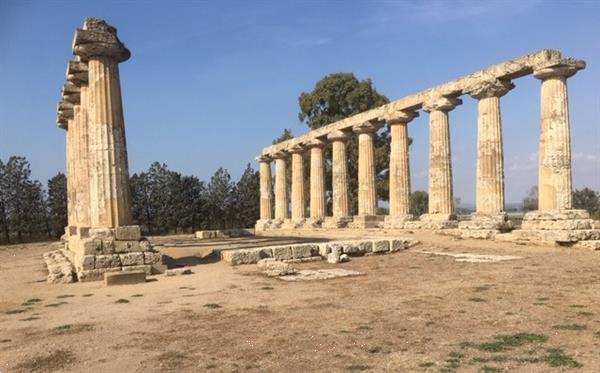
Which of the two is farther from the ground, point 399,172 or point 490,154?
point 490,154

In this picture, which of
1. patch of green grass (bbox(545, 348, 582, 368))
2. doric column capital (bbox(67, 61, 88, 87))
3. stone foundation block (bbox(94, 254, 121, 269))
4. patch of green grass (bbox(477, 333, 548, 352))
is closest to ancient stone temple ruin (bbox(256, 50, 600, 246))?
patch of green grass (bbox(477, 333, 548, 352))

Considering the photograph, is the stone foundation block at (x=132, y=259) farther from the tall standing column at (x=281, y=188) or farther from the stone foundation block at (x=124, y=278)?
the tall standing column at (x=281, y=188)

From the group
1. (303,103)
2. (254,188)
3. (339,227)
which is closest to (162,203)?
(254,188)

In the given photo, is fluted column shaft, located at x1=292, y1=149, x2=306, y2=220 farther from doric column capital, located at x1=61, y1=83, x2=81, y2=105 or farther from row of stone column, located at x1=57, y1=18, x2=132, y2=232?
row of stone column, located at x1=57, y1=18, x2=132, y2=232

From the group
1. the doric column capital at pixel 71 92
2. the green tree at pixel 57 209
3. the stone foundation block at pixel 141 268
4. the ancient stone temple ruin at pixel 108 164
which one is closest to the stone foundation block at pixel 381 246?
the ancient stone temple ruin at pixel 108 164

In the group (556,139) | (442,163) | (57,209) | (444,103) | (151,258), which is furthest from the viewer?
(57,209)

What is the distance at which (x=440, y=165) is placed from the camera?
2847 cm

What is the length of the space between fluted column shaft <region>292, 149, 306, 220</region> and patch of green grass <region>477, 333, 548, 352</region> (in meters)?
35.1

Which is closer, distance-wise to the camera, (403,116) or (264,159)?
(403,116)

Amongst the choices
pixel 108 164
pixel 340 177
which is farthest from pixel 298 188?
pixel 108 164

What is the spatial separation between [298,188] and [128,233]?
2703 centimetres

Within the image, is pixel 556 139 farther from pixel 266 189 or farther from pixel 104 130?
pixel 266 189

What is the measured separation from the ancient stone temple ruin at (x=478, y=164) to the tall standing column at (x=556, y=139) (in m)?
0.04

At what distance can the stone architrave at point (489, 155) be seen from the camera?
24.7 meters
